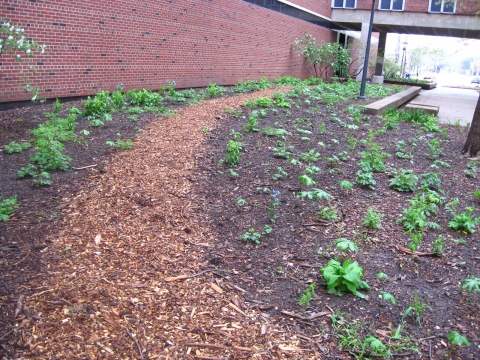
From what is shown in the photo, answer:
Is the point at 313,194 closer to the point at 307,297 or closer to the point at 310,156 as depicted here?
the point at 310,156

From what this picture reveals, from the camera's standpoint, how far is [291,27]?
22.5m

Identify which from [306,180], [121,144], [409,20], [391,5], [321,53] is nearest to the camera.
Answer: [306,180]

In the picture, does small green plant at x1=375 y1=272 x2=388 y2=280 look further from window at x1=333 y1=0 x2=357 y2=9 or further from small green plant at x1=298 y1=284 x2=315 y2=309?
window at x1=333 y1=0 x2=357 y2=9

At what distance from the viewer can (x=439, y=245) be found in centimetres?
410

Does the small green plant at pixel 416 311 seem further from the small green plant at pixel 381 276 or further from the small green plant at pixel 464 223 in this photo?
the small green plant at pixel 464 223

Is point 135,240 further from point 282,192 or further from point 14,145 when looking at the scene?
point 14,145

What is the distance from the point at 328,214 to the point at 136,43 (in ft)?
30.4

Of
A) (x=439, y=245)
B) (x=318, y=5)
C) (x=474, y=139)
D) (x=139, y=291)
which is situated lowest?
(x=139, y=291)

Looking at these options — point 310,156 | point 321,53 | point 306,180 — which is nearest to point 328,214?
point 306,180

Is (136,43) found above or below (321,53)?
below

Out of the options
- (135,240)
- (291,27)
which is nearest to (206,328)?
(135,240)

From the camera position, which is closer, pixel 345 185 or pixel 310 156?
pixel 345 185

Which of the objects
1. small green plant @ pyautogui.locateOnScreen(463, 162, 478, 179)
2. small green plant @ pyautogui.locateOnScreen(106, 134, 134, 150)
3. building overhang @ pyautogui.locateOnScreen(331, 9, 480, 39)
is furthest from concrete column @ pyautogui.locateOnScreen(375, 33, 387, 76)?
small green plant @ pyautogui.locateOnScreen(106, 134, 134, 150)

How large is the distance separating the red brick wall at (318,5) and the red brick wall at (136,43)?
4619 mm
